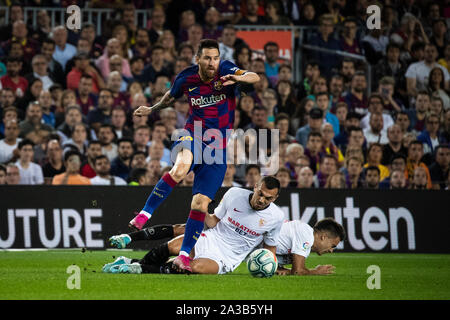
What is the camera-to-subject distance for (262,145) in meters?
16.0

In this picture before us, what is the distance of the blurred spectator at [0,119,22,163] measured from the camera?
49.8ft

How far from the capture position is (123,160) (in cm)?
1559

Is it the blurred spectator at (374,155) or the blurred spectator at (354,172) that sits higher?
the blurred spectator at (374,155)

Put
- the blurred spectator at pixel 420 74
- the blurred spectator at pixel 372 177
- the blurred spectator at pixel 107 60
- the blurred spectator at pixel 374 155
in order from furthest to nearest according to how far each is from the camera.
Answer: the blurred spectator at pixel 420 74, the blurred spectator at pixel 107 60, the blurred spectator at pixel 374 155, the blurred spectator at pixel 372 177

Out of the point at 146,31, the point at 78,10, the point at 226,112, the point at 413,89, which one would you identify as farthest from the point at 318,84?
the point at 226,112

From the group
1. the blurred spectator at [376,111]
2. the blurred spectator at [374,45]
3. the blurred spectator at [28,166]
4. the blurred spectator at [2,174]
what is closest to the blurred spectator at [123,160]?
the blurred spectator at [28,166]

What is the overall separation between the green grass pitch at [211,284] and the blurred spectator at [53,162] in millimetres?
2719

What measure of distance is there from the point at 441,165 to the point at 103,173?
6.49 m

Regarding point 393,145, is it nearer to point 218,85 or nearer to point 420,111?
point 420,111

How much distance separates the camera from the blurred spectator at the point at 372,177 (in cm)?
1562

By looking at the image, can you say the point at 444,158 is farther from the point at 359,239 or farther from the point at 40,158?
the point at 40,158

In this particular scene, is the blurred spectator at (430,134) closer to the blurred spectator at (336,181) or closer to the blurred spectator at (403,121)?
the blurred spectator at (403,121)

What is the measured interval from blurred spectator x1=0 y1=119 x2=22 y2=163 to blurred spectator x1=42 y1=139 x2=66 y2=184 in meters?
0.59

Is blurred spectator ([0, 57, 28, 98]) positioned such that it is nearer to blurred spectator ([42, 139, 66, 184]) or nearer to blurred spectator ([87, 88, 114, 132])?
blurred spectator ([87, 88, 114, 132])
